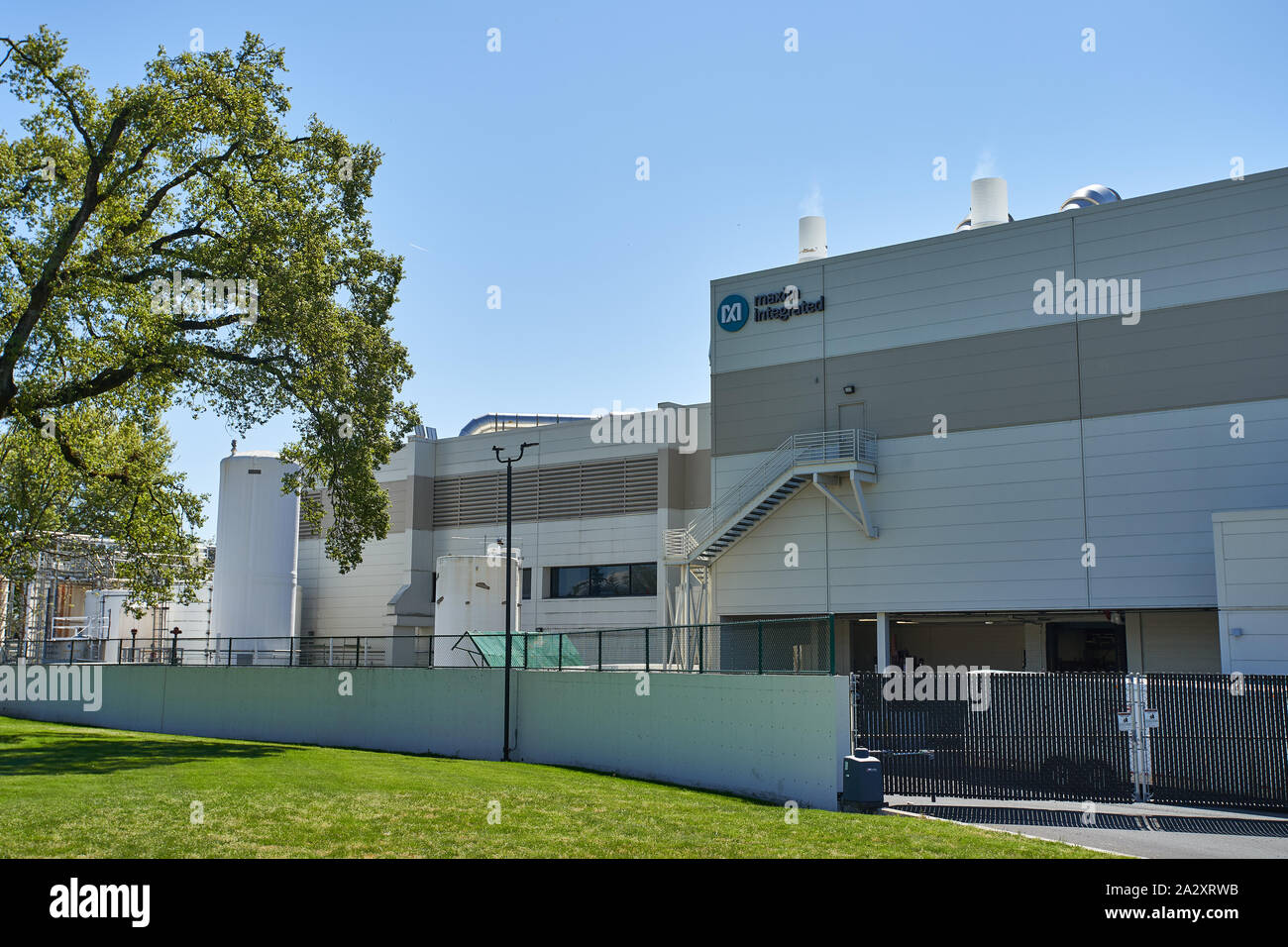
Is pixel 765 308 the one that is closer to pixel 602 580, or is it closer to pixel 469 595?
pixel 602 580

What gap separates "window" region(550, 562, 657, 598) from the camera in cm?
4662

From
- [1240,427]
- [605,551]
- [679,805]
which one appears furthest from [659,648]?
[605,551]

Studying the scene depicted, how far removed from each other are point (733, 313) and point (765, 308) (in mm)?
1357

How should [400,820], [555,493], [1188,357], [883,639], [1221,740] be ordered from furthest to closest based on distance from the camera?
[555,493], [883,639], [1188,357], [1221,740], [400,820]

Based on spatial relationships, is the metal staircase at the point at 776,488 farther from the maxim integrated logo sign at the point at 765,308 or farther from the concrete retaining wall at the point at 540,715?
the concrete retaining wall at the point at 540,715

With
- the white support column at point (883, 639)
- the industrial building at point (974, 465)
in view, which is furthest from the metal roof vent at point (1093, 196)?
the white support column at point (883, 639)

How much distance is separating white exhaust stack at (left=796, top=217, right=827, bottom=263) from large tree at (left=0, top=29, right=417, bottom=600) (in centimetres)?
1852

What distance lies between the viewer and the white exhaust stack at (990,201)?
4119 centimetres

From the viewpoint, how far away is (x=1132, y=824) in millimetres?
17516

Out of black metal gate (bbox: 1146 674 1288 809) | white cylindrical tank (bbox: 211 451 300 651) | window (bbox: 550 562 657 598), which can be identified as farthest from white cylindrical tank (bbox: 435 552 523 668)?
black metal gate (bbox: 1146 674 1288 809)

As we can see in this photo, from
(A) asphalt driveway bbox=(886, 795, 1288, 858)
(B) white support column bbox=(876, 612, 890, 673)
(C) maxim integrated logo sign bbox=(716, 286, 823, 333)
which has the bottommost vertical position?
(A) asphalt driveway bbox=(886, 795, 1288, 858)

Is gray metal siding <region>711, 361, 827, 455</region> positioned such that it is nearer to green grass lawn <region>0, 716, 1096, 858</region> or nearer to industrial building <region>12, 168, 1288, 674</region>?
industrial building <region>12, 168, 1288, 674</region>

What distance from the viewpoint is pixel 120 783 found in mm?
17266

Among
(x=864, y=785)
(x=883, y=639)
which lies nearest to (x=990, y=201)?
(x=883, y=639)
